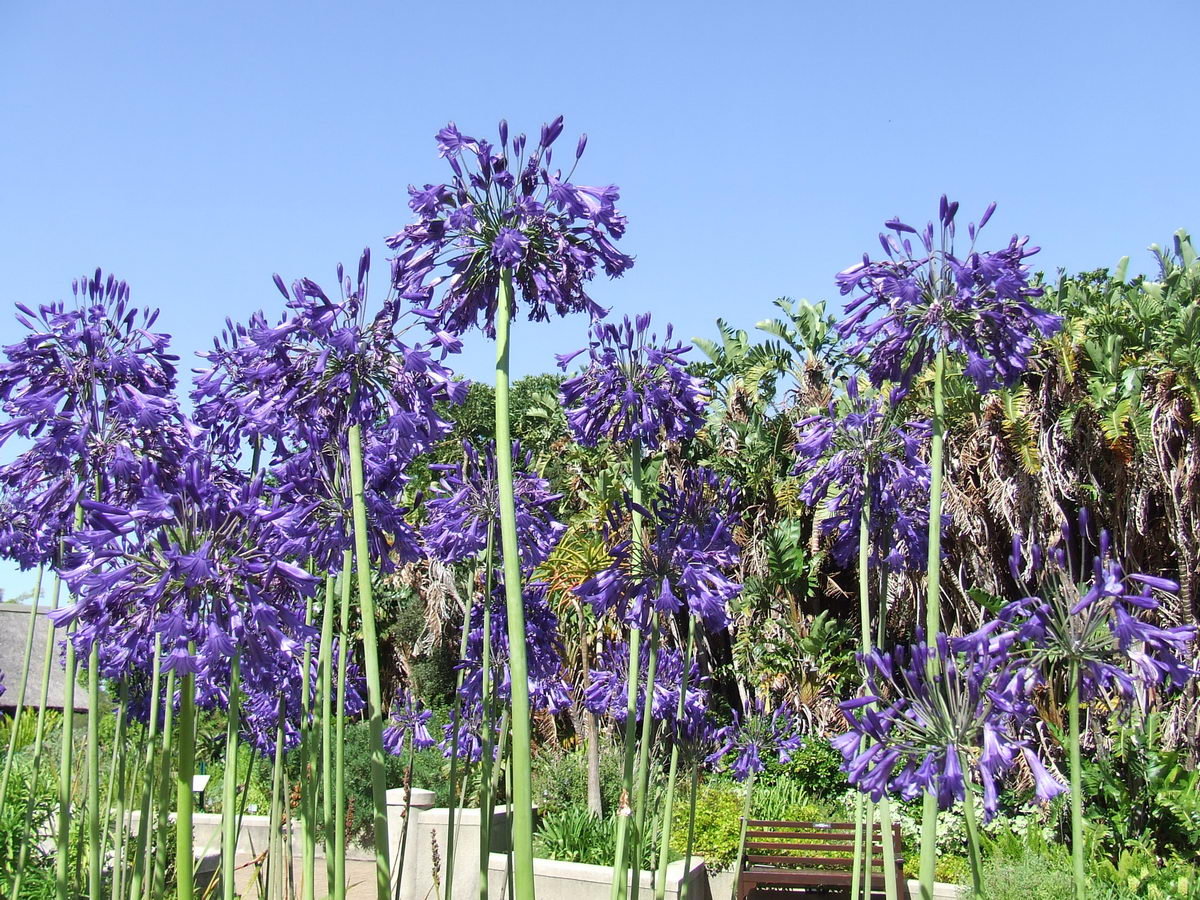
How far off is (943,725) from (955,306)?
1633 mm

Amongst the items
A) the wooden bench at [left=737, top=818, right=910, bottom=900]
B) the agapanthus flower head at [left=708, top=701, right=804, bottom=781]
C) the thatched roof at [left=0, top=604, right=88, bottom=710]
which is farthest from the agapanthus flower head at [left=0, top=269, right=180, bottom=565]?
the thatched roof at [left=0, top=604, right=88, bottom=710]

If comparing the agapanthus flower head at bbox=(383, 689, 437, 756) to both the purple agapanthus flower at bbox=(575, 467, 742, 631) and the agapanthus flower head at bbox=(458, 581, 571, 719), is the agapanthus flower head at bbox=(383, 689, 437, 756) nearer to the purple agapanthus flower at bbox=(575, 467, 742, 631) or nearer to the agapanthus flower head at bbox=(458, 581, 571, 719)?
the agapanthus flower head at bbox=(458, 581, 571, 719)

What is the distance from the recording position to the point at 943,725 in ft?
11.9

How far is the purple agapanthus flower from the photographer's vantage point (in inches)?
194

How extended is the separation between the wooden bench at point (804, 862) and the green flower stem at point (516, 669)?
6027 mm

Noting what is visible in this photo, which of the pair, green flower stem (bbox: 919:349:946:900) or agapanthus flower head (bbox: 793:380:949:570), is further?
agapanthus flower head (bbox: 793:380:949:570)

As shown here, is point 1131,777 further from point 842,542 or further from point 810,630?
point 842,542

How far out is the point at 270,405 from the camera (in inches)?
164

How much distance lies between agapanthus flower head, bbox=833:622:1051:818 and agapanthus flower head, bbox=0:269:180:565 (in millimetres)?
2963

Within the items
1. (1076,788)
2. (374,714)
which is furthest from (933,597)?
(374,714)

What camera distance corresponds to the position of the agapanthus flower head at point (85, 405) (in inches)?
169

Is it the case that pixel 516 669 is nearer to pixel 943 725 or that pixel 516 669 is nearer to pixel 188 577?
pixel 188 577

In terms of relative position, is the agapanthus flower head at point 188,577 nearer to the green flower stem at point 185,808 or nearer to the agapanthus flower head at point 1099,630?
the green flower stem at point 185,808

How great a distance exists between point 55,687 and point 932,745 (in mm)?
36884
